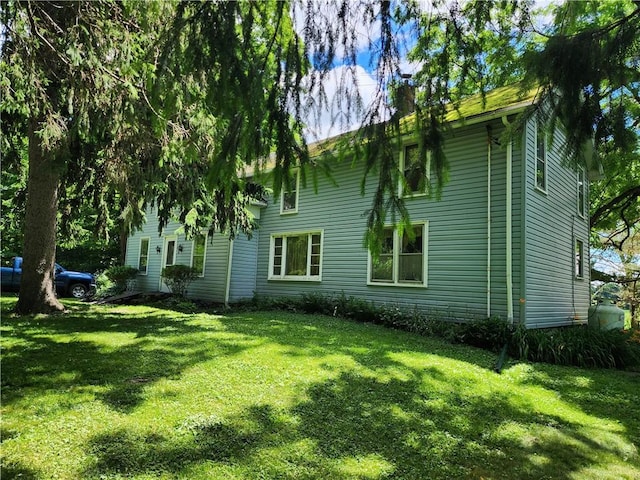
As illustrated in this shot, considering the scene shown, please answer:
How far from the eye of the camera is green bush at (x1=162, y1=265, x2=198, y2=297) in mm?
14070

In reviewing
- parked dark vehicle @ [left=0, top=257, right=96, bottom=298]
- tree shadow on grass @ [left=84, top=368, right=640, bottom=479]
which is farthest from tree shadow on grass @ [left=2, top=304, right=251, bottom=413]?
parked dark vehicle @ [left=0, top=257, right=96, bottom=298]

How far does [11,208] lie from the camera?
1101 cm

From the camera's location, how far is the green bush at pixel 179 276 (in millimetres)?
14070

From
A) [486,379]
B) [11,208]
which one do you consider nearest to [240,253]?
[11,208]

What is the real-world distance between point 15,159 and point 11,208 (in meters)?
3.47

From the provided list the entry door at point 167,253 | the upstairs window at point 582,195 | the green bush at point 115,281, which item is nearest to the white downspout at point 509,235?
A: the upstairs window at point 582,195

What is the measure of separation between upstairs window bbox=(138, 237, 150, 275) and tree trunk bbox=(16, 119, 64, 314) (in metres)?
9.21

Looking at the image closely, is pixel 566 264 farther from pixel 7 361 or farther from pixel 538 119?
pixel 7 361

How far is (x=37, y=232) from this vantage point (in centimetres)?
844

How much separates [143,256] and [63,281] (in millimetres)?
3304

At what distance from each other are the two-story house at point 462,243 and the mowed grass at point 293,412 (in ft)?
9.02

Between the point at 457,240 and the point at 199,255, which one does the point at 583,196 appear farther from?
the point at 199,255

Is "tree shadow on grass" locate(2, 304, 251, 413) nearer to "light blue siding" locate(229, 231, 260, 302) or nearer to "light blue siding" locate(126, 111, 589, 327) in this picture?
"light blue siding" locate(126, 111, 589, 327)

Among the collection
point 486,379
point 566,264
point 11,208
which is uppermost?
point 11,208
